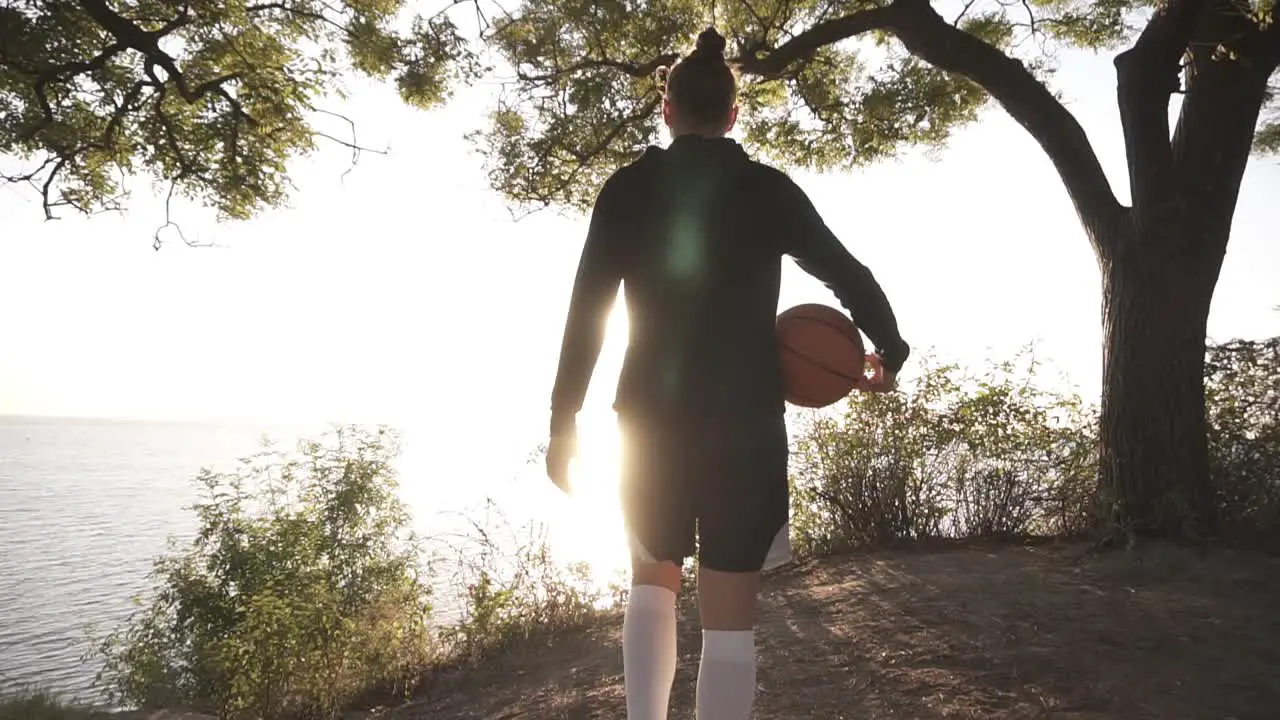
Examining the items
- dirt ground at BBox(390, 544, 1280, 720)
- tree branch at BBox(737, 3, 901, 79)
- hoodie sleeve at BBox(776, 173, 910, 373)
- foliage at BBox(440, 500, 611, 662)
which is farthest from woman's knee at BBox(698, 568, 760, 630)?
tree branch at BBox(737, 3, 901, 79)

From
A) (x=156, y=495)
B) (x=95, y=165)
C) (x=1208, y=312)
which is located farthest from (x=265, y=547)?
(x=156, y=495)

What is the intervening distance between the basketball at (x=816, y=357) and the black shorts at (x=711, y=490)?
0.58 feet

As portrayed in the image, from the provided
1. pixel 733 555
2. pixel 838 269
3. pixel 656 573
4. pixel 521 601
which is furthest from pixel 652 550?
pixel 521 601

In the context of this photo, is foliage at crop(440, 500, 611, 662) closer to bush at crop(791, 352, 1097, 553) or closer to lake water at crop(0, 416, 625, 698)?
lake water at crop(0, 416, 625, 698)

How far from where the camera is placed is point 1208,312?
4.98 m

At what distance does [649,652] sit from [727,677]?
0.57 feet

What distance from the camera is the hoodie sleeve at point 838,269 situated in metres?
1.70

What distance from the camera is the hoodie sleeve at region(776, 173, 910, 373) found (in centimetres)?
170

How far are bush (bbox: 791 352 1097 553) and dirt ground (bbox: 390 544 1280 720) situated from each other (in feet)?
1.54

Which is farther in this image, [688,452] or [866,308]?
[866,308]

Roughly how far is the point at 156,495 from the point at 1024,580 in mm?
115357

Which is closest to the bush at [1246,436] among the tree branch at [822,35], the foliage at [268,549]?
the tree branch at [822,35]

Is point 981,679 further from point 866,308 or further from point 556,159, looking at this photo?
point 556,159

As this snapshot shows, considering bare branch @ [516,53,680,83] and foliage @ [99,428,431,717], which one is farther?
foliage @ [99,428,431,717]
